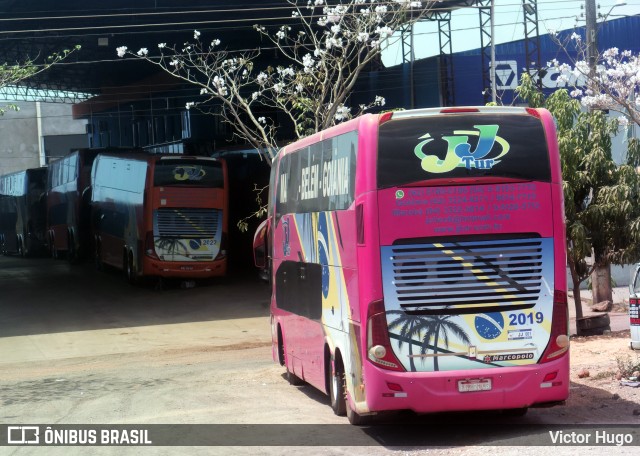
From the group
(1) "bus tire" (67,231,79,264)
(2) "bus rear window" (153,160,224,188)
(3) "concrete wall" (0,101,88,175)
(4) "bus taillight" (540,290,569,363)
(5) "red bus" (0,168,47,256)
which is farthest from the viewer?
(3) "concrete wall" (0,101,88,175)

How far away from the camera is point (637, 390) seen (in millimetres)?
12672

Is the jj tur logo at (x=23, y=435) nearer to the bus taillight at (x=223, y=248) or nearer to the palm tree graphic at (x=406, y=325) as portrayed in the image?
the palm tree graphic at (x=406, y=325)

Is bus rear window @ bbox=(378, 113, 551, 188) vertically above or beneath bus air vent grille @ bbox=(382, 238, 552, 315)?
above

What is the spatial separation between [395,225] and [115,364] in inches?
471

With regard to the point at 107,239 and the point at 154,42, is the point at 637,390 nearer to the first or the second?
the point at 107,239

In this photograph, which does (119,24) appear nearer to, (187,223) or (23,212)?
(187,223)

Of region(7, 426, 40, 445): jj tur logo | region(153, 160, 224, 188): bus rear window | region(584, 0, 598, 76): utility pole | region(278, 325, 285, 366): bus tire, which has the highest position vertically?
region(584, 0, 598, 76): utility pole

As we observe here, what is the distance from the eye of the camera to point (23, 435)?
12227 millimetres

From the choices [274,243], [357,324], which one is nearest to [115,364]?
[274,243]

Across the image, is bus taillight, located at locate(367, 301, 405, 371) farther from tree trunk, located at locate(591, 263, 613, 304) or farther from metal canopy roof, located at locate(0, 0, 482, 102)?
metal canopy roof, located at locate(0, 0, 482, 102)

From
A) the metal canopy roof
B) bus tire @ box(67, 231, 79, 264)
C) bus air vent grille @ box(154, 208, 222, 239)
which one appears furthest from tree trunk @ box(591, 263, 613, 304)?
bus tire @ box(67, 231, 79, 264)

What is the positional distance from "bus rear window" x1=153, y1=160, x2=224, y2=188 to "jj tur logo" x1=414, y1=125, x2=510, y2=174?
887 inches

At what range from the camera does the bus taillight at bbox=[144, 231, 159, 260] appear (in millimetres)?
32969

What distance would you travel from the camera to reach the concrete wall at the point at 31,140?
8431cm
